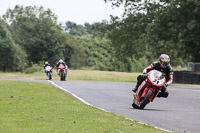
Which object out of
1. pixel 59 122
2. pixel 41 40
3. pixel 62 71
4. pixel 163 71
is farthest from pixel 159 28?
pixel 41 40

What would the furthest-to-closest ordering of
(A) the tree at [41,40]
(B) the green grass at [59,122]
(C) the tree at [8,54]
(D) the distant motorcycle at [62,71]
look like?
(A) the tree at [41,40]
(C) the tree at [8,54]
(D) the distant motorcycle at [62,71]
(B) the green grass at [59,122]

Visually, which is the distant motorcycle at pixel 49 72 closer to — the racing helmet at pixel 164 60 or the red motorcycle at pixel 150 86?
the red motorcycle at pixel 150 86

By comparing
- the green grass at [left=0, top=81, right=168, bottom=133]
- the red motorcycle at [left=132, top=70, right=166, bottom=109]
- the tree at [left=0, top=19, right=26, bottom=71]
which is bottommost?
the green grass at [left=0, top=81, right=168, bottom=133]

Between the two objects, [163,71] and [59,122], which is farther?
[163,71]

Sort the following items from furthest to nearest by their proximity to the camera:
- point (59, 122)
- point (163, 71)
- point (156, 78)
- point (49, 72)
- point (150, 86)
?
1. point (49, 72)
2. point (163, 71)
3. point (150, 86)
4. point (156, 78)
5. point (59, 122)

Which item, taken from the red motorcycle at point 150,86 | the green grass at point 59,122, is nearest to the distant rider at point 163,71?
the red motorcycle at point 150,86

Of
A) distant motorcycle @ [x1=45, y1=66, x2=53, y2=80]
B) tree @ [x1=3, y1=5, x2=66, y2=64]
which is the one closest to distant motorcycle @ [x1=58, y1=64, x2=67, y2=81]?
distant motorcycle @ [x1=45, y1=66, x2=53, y2=80]

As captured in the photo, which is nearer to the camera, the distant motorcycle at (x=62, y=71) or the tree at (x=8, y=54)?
the distant motorcycle at (x=62, y=71)

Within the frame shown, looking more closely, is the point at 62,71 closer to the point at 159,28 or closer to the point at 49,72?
the point at 49,72

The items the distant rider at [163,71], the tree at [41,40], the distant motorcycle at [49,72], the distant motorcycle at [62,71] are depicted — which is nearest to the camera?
the distant rider at [163,71]

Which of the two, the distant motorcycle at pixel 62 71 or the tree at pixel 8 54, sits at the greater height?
the tree at pixel 8 54

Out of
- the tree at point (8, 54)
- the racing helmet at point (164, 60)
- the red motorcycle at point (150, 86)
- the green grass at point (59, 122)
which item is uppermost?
the tree at point (8, 54)

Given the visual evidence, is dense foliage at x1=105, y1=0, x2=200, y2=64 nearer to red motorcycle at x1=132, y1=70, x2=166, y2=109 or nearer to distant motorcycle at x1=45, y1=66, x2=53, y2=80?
distant motorcycle at x1=45, y1=66, x2=53, y2=80

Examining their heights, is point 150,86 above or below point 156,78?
below
